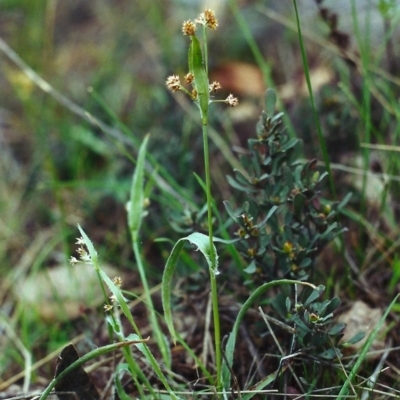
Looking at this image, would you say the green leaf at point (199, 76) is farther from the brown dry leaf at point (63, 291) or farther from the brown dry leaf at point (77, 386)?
the brown dry leaf at point (63, 291)

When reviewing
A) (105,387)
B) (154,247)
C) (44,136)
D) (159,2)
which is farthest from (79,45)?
(105,387)

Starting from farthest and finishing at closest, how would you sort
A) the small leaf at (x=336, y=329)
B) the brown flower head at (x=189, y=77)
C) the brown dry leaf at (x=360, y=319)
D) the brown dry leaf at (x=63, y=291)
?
the brown dry leaf at (x=63, y=291)
the brown dry leaf at (x=360, y=319)
the small leaf at (x=336, y=329)
the brown flower head at (x=189, y=77)

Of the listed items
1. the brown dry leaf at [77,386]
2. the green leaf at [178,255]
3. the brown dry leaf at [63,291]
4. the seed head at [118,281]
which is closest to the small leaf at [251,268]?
the green leaf at [178,255]

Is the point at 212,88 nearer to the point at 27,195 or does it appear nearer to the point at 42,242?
the point at 42,242

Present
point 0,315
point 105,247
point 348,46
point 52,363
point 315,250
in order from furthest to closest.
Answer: point 105,247
point 348,46
point 0,315
point 52,363
point 315,250

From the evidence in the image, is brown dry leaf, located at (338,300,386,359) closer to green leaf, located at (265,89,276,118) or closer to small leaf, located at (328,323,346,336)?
small leaf, located at (328,323,346,336)

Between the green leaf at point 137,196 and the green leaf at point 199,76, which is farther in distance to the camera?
the green leaf at point 137,196

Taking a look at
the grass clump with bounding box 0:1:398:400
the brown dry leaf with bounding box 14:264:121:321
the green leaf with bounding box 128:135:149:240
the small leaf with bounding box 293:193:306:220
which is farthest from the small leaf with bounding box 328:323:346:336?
the brown dry leaf with bounding box 14:264:121:321
